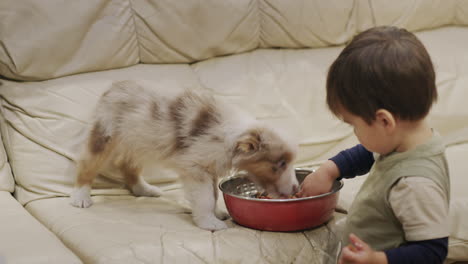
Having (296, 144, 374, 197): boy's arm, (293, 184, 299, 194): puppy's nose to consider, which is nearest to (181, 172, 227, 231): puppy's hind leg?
(293, 184, 299, 194): puppy's nose

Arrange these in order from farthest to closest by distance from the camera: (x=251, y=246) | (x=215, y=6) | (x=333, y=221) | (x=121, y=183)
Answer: (x=215, y=6) → (x=121, y=183) → (x=333, y=221) → (x=251, y=246)

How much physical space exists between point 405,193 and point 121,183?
4.41 feet

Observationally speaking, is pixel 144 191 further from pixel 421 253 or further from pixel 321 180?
pixel 421 253

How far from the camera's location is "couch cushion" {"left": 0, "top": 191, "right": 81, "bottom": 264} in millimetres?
1470

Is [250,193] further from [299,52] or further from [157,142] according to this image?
[299,52]

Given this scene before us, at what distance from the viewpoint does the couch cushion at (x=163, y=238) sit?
159cm

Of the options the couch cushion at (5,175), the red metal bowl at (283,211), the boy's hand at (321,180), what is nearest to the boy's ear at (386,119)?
the boy's hand at (321,180)

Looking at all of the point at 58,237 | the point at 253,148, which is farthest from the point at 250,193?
the point at 58,237

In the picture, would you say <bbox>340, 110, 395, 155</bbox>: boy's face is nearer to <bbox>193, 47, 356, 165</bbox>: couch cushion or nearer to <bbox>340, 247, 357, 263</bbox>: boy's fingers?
<bbox>340, 247, 357, 263</bbox>: boy's fingers

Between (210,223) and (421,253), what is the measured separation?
0.81 metres

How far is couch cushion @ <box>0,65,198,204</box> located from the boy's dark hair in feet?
3.27

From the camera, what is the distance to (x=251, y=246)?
168 cm

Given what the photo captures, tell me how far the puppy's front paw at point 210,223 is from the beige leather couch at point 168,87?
0.12 ft

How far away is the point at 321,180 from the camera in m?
1.74
